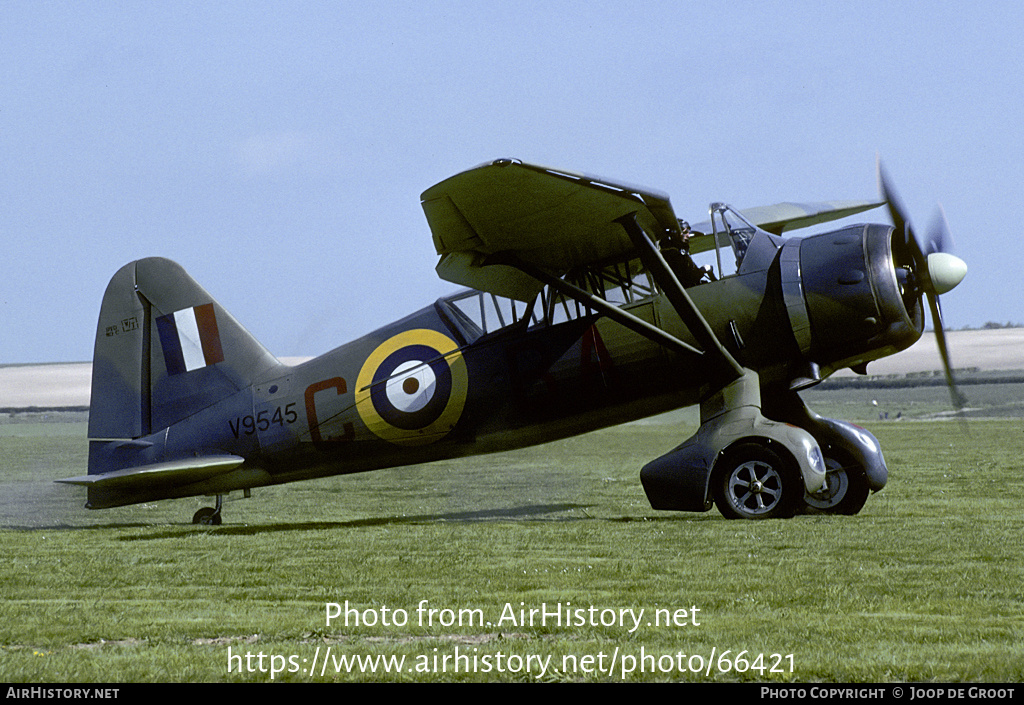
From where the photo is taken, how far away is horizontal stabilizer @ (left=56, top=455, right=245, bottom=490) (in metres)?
13.1

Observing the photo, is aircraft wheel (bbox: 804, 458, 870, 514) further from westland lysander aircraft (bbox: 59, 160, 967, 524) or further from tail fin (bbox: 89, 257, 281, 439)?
tail fin (bbox: 89, 257, 281, 439)

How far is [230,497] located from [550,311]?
8.18m

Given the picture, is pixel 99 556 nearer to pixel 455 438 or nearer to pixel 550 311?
pixel 455 438

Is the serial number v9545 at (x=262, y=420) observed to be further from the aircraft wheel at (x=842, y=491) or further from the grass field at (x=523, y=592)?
the aircraft wheel at (x=842, y=491)

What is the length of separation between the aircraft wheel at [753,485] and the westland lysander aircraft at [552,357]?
20 millimetres

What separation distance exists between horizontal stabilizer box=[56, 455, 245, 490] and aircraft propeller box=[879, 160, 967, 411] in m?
8.05

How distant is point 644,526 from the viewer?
11.6m

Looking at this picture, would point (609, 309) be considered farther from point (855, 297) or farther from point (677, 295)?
point (855, 297)

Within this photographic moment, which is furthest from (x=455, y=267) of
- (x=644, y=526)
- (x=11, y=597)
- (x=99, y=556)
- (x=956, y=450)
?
(x=956, y=450)

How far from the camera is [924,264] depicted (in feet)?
38.1

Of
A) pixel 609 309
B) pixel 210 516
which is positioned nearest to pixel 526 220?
pixel 609 309

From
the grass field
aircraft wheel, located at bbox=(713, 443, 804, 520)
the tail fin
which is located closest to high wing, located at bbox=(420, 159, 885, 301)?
aircraft wheel, located at bbox=(713, 443, 804, 520)

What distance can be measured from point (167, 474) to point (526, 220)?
5.55 metres

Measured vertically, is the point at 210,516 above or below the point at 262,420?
below
